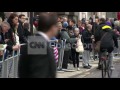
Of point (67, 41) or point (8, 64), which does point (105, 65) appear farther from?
point (8, 64)

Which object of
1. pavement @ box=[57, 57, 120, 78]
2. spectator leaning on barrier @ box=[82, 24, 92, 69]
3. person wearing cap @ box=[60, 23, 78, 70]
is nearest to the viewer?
pavement @ box=[57, 57, 120, 78]

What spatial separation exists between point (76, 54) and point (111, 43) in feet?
7.71

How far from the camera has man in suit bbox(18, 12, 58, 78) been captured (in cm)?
465

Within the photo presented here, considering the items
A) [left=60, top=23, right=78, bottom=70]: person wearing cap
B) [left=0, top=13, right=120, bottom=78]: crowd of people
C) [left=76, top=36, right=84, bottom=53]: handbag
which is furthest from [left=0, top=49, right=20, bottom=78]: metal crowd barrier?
[left=76, top=36, right=84, bottom=53]: handbag

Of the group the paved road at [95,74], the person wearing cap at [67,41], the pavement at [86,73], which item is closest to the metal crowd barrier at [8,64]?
the pavement at [86,73]

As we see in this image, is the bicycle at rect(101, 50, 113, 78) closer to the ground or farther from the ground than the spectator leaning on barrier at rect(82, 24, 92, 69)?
closer to the ground

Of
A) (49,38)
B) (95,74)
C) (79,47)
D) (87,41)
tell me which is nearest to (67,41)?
(79,47)

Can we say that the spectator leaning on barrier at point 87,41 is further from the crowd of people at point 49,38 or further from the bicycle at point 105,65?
the bicycle at point 105,65

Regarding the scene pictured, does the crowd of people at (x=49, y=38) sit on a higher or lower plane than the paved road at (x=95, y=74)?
higher

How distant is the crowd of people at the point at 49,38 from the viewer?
469 cm

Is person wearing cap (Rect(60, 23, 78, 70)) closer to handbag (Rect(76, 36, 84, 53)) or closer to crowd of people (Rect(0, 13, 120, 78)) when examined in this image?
crowd of people (Rect(0, 13, 120, 78))
